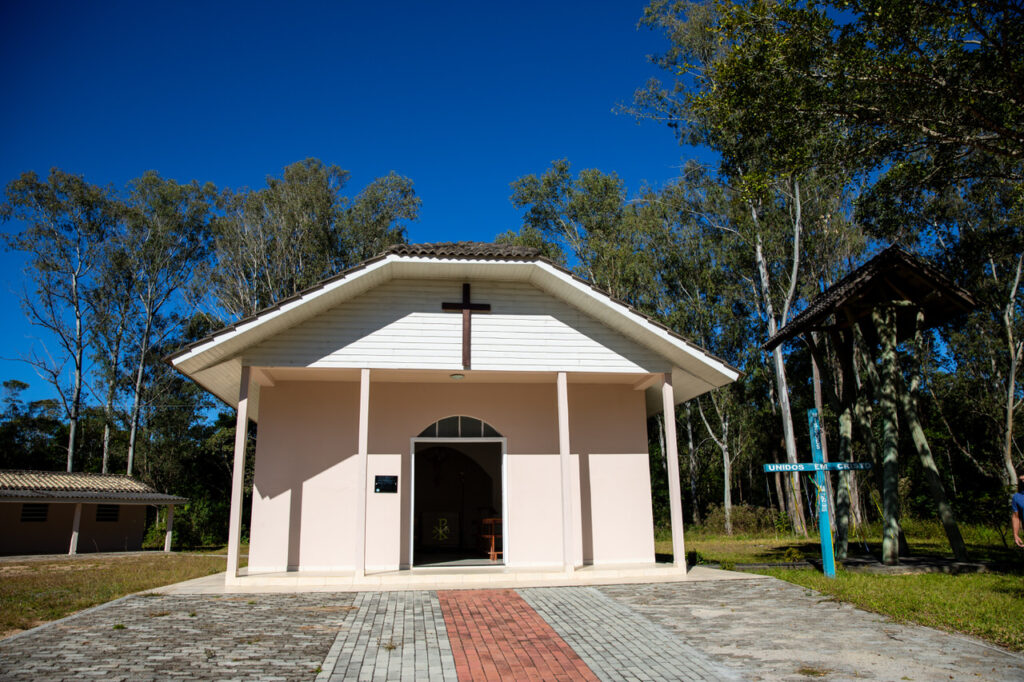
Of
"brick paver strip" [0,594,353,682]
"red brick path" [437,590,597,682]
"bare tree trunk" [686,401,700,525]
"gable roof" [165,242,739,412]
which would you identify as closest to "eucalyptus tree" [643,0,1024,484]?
"gable roof" [165,242,739,412]

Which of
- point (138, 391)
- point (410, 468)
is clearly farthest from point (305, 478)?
point (138, 391)

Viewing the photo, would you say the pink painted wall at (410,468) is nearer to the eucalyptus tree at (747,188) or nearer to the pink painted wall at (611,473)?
the pink painted wall at (611,473)

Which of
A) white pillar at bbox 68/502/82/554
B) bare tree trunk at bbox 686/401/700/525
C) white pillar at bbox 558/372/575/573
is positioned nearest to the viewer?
white pillar at bbox 558/372/575/573

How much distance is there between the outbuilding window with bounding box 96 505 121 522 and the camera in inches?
1101

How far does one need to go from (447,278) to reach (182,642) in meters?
6.56

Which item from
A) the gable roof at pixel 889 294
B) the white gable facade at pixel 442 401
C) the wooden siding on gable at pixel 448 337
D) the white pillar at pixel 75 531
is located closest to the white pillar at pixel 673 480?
the white gable facade at pixel 442 401

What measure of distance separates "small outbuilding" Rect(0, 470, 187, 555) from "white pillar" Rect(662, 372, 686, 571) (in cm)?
2405

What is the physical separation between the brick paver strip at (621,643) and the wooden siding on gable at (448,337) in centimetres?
391

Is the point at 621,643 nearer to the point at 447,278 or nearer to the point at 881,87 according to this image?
the point at 447,278

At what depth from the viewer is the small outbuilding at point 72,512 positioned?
25.3 meters

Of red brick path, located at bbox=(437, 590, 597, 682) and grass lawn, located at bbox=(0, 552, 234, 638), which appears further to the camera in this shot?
grass lawn, located at bbox=(0, 552, 234, 638)

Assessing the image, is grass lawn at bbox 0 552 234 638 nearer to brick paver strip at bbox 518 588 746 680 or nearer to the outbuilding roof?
brick paver strip at bbox 518 588 746 680

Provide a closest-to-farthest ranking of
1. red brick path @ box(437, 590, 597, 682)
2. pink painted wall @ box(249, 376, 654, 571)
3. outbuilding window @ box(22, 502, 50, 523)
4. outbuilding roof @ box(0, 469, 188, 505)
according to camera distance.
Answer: red brick path @ box(437, 590, 597, 682) → pink painted wall @ box(249, 376, 654, 571) → outbuilding roof @ box(0, 469, 188, 505) → outbuilding window @ box(22, 502, 50, 523)

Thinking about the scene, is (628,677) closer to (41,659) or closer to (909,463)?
(41,659)
